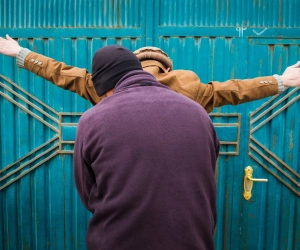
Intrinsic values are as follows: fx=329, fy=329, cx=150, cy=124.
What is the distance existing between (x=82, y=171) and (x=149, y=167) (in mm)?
389

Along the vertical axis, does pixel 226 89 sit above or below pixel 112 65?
below

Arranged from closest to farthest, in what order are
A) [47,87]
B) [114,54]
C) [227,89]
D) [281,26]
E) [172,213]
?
1. [172,213]
2. [114,54]
3. [227,89]
4. [281,26]
5. [47,87]

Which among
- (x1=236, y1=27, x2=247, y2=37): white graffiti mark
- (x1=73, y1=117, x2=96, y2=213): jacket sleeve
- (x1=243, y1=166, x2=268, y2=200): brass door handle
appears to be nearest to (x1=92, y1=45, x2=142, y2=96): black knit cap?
(x1=73, y1=117, x2=96, y2=213): jacket sleeve

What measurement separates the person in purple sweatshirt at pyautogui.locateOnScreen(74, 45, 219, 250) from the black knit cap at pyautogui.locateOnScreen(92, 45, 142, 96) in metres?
0.11

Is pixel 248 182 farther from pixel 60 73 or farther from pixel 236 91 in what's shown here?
pixel 60 73

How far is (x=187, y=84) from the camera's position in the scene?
1.98m

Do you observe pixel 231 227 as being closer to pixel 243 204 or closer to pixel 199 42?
pixel 243 204

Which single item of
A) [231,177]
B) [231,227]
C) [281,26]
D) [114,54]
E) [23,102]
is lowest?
[231,227]

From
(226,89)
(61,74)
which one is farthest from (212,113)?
(61,74)

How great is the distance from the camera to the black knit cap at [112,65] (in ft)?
5.13

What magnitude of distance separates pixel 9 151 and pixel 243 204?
7.73ft

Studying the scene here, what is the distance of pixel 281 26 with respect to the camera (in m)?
3.01

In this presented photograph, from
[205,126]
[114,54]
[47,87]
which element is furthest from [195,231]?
[47,87]

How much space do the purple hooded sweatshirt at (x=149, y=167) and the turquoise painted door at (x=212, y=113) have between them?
170 centimetres
